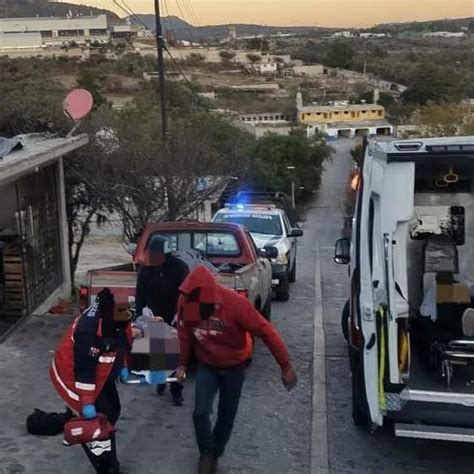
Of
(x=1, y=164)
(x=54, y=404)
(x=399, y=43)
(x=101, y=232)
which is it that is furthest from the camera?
(x=399, y=43)

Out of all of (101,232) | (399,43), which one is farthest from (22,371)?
(399,43)

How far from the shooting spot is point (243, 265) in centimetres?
1109

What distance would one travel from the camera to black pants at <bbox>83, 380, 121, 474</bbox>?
5887mm

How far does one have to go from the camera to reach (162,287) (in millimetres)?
7930

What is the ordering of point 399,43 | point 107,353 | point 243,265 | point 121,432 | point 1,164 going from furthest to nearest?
point 399,43 < point 243,265 < point 1,164 < point 121,432 < point 107,353

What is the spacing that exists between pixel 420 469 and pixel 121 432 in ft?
7.96

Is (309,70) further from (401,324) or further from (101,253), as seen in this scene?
(401,324)

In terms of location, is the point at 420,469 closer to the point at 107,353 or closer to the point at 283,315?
the point at 107,353

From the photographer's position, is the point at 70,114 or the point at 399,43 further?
the point at 399,43

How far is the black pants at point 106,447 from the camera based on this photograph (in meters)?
5.89

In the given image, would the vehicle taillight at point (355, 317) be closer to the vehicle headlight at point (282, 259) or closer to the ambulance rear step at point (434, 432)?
the ambulance rear step at point (434, 432)

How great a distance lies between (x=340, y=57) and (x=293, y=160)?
334ft

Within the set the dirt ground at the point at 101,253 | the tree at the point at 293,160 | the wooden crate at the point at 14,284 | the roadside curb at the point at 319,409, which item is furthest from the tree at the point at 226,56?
the roadside curb at the point at 319,409

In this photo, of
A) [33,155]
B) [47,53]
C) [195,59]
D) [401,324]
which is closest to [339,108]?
[195,59]
